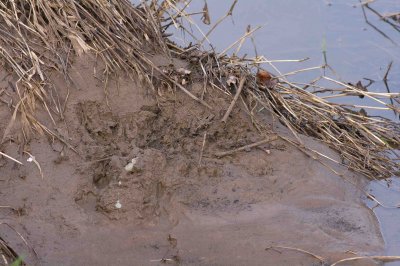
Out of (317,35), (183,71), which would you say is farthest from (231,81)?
(317,35)

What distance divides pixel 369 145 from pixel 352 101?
0.70 m

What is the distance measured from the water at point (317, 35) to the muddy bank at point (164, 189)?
1.31m

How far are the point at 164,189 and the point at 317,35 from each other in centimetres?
243

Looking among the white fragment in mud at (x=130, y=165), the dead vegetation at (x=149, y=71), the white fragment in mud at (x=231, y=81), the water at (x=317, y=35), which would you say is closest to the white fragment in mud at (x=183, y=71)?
the dead vegetation at (x=149, y=71)

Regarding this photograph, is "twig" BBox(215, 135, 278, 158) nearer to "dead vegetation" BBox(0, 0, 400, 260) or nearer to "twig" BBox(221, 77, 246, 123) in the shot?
"dead vegetation" BBox(0, 0, 400, 260)

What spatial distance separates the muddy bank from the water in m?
1.31

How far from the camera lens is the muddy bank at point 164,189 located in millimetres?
3588

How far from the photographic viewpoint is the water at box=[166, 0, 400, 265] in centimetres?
550

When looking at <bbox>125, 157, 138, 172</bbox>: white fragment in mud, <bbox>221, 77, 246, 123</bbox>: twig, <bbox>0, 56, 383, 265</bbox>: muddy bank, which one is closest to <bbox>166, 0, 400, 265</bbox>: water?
<bbox>221, 77, 246, 123</bbox>: twig

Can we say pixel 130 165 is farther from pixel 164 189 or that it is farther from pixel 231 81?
pixel 231 81

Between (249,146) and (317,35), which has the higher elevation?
(317,35)

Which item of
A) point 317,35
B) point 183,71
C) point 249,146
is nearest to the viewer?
point 249,146

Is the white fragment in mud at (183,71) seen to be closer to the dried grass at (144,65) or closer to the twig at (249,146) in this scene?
the dried grass at (144,65)

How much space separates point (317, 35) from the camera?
580 cm
